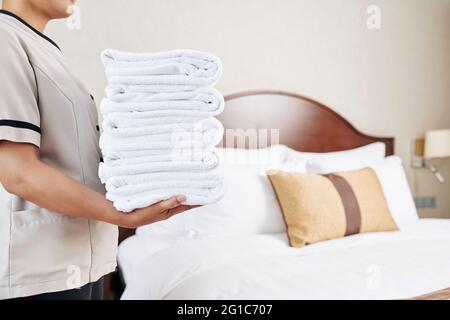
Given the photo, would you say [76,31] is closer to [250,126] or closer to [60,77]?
[60,77]

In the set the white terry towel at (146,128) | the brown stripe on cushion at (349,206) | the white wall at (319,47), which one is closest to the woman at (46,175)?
the white terry towel at (146,128)

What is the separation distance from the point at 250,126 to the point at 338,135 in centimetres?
51

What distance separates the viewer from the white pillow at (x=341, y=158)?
193 cm

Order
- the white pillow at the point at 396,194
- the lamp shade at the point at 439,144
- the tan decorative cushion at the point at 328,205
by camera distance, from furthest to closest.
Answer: the lamp shade at the point at 439,144 < the white pillow at the point at 396,194 < the tan decorative cushion at the point at 328,205

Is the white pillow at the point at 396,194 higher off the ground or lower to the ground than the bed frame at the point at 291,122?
lower

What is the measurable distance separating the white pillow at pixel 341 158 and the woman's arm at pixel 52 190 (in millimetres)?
1312

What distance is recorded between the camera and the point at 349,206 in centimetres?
162

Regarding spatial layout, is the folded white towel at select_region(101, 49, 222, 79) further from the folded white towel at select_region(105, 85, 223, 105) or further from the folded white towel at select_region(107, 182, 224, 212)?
the folded white towel at select_region(107, 182, 224, 212)

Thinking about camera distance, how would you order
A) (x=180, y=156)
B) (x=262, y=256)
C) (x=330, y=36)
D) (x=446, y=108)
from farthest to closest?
(x=446, y=108), (x=330, y=36), (x=262, y=256), (x=180, y=156)

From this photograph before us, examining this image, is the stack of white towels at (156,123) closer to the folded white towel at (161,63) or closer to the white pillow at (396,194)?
the folded white towel at (161,63)

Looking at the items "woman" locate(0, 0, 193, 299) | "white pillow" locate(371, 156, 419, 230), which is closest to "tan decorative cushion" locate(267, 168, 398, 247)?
"white pillow" locate(371, 156, 419, 230)

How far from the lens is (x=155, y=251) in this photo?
57.6 inches

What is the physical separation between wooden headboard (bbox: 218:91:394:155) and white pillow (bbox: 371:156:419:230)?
0.93ft
